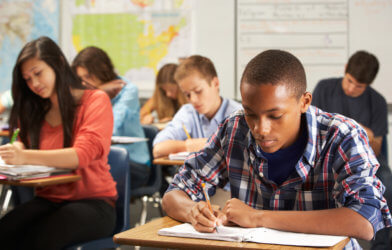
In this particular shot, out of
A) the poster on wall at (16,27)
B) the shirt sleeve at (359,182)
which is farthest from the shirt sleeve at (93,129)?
the poster on wall at (16,27)

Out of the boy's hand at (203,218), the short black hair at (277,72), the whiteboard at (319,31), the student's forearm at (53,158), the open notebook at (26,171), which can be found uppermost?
the whiteboard at (319,31)

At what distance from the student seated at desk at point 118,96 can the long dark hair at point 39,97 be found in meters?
1.11

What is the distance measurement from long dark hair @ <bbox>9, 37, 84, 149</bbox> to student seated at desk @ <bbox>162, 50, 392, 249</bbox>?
106 centimetres

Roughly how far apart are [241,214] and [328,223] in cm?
21

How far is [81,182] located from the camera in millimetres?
2383

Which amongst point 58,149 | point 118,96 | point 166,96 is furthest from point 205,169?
point 166,96

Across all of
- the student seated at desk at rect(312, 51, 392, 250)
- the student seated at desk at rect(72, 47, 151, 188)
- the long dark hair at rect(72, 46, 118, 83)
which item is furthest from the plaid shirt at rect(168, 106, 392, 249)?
the student seated at desk at rect(312, 51, 392, 250)

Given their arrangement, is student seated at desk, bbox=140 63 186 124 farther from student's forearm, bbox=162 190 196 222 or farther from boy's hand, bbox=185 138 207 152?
student's forearm, bbox=162 190 196 222

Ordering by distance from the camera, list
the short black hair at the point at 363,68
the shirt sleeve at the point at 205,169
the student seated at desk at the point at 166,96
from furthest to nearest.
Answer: the student seated at desk at the point at 166,96
the short black hair at the point at 363,68
the shirt sleeve at the point at 205,169

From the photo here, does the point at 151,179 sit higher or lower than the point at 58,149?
lower

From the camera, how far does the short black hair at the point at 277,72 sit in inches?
53.0

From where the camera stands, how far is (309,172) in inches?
56.9

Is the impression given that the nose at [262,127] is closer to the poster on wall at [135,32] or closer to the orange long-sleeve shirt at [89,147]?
the orange long-sleeve shirt at [89,147]

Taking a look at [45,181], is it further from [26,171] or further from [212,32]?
[212,32]
